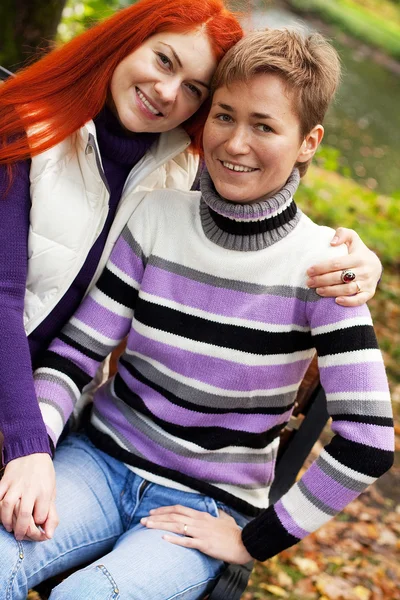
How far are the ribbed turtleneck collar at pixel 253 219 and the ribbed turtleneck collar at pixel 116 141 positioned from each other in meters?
0.25

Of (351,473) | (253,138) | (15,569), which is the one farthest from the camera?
(253,138)

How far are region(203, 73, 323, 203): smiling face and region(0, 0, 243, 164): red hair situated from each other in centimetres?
20

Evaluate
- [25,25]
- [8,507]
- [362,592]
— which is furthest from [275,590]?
[25,25]

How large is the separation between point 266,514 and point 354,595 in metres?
1.46

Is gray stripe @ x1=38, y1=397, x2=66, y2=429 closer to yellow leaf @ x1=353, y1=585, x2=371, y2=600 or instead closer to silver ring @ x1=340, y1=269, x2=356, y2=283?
silver ring @ x1=340, y1=269, x2=356, y2=283

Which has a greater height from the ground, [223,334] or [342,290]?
[342,290]

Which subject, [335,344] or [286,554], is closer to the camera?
[335,344]

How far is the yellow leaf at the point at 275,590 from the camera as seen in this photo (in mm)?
3158

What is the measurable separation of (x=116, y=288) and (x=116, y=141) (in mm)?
437

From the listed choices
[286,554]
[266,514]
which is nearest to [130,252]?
[266,514]

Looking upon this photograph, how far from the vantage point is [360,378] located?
196cm

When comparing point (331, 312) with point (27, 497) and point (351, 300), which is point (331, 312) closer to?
point (351, 300)

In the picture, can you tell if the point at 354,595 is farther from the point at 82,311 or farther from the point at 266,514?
the point at 82,311

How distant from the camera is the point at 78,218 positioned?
2168mm
